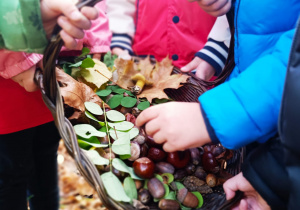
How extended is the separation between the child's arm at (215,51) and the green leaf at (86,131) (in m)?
0.48

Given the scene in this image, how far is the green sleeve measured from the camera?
2.06ft

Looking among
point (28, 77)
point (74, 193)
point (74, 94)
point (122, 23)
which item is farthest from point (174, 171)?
Answer: point (74, 193)

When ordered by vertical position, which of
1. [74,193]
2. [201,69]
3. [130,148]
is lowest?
[74,193]

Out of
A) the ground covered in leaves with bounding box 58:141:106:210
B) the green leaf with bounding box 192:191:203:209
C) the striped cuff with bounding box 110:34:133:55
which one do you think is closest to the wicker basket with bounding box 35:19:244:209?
the green leaf with bounding box 192:191:203:209

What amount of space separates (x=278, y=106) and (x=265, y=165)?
14cm

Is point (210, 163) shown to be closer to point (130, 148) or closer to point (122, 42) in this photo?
point (130, 148)

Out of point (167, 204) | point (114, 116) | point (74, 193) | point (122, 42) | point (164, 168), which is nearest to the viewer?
point (167, 204)

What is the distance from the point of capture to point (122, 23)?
144 centimetres

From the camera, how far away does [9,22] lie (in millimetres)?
639

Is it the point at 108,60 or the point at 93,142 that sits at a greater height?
the point at 108,60

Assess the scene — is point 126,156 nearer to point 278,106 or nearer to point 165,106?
point 165,106

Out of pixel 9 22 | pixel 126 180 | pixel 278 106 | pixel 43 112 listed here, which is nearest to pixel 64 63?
pixel 43 112

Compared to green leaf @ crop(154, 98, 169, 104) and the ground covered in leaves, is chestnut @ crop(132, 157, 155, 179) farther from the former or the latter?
the ground covered in leaves

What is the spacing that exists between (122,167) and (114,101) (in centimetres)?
32
